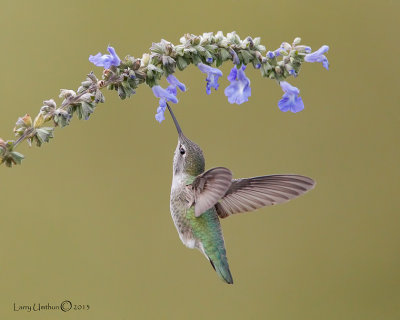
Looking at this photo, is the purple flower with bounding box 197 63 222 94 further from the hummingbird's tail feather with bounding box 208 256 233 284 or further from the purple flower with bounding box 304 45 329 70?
the hummingbird's tail feather with bounding box 208 256 233 284

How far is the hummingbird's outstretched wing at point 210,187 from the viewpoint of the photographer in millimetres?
1756

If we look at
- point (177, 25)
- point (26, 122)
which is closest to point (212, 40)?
point (26, 122)

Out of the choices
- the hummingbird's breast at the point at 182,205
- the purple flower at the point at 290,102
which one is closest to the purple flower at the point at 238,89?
the purple flower at the point at 290,102

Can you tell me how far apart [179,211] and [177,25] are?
2424mm

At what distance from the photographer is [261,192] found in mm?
1971

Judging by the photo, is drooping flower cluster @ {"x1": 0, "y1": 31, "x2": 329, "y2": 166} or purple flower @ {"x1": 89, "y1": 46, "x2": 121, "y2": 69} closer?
drooping flower cluster @ {"x1": 0, "y1": 31, "x2": 329, "y2": 166}

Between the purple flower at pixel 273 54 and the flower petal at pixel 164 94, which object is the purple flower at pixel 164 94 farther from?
the purple flower at pixel 273 54

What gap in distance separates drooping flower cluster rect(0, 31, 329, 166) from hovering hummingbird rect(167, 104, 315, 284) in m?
0.26

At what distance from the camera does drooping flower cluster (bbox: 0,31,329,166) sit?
1.34 meters

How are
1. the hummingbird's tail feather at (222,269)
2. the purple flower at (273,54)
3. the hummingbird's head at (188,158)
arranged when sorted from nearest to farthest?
the purple flower at (273,54)
the hummingbird's head at (188,158)
the hummingbird's tail feather at (222,269)

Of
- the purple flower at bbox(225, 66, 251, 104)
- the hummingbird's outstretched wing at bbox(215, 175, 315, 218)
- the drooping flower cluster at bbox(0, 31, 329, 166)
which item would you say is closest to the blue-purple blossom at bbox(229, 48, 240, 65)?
the drooping flower cluster at bbox(0, 31, 329, 166)

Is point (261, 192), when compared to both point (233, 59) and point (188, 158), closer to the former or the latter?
point (188, 158)

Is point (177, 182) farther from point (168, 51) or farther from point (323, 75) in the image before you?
point (323, 75)

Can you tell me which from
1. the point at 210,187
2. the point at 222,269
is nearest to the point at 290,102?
the point at 210,187
